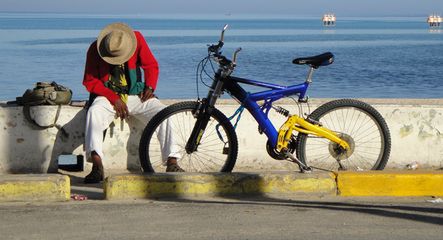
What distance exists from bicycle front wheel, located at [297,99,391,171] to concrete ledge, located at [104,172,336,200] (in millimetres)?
267

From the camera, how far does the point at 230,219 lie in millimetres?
6836

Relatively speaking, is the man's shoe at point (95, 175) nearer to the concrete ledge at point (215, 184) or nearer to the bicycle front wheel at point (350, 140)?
the concrete ledge at point (215, 184)

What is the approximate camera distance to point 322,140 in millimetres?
8539

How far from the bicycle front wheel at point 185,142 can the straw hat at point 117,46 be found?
71 cm

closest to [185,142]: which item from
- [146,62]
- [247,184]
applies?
[146,62]

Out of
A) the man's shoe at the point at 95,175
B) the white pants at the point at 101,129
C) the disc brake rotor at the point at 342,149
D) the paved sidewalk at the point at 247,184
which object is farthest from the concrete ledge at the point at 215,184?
the man's shoe at the point at 95,175

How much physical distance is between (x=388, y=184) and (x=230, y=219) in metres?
1.71

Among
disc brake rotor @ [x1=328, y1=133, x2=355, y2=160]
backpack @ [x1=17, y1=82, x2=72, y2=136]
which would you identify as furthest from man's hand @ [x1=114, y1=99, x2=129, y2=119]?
disc brake rotor @ [x1=328, y1=133, x2=355, y2=160]

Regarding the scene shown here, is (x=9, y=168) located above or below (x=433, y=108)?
below

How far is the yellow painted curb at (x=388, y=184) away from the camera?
311 inches

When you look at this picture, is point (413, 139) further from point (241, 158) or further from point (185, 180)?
point (185, 180)

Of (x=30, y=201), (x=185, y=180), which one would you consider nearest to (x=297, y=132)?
(x=185, y=180)

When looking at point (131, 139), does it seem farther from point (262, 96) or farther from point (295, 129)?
point (295, 129)

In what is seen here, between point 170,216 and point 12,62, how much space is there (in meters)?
34.8
